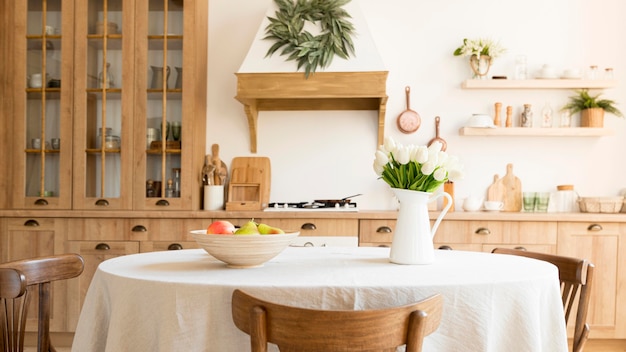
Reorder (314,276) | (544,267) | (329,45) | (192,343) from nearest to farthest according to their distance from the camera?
(192,343), (314,276), (544,267), (329,45)

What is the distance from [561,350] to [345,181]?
249cm

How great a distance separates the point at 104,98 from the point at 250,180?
1.10 metres

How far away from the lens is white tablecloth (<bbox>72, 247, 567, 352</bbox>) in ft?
4.44

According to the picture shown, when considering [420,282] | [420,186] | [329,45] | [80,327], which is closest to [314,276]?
[420,282]

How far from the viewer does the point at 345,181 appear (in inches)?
154

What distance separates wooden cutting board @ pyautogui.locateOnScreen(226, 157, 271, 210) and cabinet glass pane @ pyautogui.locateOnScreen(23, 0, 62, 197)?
115 centimetres

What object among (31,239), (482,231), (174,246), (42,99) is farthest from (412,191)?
(42,99)

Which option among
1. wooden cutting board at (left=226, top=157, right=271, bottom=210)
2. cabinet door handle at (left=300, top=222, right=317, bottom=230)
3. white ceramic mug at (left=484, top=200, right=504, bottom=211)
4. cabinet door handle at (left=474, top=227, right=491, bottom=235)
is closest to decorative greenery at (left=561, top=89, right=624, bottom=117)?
white ceramic mug at (left=484, top=200, right=504, bottom=211)

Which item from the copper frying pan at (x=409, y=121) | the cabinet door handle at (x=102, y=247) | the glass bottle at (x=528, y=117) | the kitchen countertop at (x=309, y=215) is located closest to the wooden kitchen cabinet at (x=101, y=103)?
the kitchen countertop at (x=309, y=215)

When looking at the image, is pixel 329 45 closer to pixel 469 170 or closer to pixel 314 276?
pixel 469 170

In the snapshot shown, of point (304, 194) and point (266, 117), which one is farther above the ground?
point (266, 117)

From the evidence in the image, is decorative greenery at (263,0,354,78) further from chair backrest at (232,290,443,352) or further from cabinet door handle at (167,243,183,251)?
chair backrest at (232,290,443,352)

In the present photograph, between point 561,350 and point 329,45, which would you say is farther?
point 329,45

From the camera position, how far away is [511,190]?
12.6 ft
